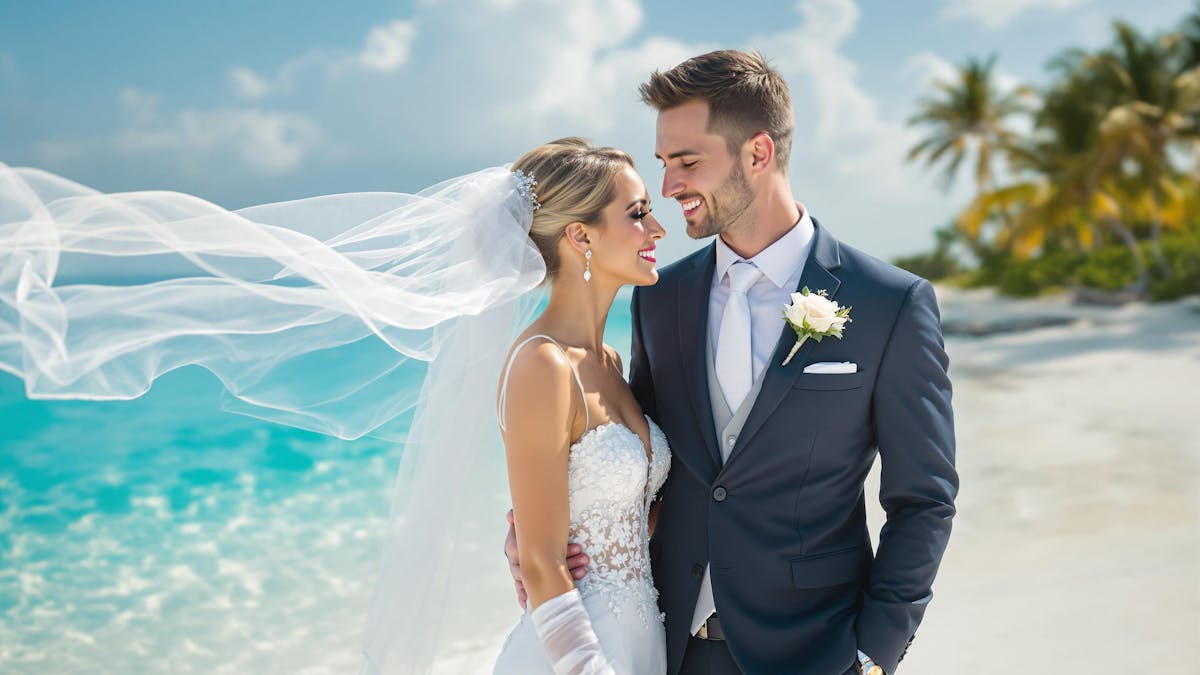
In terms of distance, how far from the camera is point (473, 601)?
7.68 m

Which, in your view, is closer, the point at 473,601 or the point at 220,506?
the point at 473,601

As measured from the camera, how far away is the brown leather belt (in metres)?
2.64

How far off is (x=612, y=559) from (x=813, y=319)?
2.80ft

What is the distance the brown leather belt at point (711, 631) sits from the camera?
104 inches

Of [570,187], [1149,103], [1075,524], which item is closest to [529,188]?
[570,187]

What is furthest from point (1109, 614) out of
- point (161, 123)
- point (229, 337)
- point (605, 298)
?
point (161, 123)

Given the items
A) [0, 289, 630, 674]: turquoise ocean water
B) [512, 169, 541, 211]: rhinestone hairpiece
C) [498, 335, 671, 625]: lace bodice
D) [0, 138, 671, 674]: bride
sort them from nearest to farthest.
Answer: [0, 138, 671, 674]: bride → [498, 335, 671, 625]: lace bodice → [512, 169, 541, 211]: rhinestone hairpiece → [0, 289, 630, 674]: turquoise ocean water

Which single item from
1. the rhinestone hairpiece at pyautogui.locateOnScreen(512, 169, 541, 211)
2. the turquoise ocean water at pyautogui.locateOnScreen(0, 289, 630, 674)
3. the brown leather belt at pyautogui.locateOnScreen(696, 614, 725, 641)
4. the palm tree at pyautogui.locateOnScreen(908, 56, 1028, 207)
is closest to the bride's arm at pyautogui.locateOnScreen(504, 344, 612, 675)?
the brown leather belt at pyautogui.locateOnScreen(696, 614, 725, 641)

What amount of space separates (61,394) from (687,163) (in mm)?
1713

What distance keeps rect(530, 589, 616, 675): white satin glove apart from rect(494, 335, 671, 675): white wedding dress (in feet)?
0.46

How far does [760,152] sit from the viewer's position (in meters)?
2.81

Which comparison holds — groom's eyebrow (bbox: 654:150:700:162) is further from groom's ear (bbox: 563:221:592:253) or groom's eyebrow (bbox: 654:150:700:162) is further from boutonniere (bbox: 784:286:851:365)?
boutonniere (bbox: 784:286:851:365)

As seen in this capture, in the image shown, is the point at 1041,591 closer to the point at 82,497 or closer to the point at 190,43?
the point at 82,497

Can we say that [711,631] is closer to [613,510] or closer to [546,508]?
[613,510]
